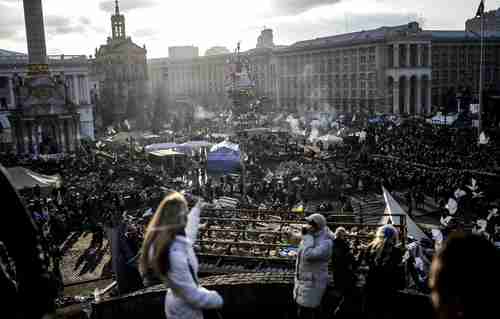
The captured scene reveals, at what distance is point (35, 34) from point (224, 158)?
2399cm

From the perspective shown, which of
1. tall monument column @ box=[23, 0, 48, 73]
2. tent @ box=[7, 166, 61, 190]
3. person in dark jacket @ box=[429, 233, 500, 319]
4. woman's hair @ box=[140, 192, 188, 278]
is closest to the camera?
person in dark jacket @ box=[429, 233, 500, 319]

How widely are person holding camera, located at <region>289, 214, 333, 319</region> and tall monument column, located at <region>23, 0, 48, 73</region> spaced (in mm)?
39604

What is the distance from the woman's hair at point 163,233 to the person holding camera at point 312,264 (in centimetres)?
191

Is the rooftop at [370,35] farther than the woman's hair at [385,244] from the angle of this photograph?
Yes

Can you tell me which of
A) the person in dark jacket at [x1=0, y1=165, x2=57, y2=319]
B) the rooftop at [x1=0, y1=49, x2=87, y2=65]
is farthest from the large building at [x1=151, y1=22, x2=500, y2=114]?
the person in dark jacket at [x1=0, y1=165, x2=57, y2=319]

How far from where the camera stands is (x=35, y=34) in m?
38.9

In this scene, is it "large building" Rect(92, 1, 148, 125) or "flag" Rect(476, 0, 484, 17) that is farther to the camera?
"large building" Rect(92, 1, 148, 125)

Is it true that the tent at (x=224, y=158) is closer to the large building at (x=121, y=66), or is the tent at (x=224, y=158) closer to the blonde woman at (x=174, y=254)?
the blonde woman at (x=174, y=254)

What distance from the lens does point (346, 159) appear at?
27.6 m

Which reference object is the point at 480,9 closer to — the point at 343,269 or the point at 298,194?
the point at 298,194

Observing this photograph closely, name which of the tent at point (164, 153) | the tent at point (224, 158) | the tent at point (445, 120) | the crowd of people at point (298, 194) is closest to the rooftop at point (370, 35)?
the tent at point (445, 120)

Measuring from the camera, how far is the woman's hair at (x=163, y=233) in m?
3.30

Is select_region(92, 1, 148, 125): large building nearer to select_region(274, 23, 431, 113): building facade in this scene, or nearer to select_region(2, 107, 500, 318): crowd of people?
select_region(274, 23, 431, 113): building facade

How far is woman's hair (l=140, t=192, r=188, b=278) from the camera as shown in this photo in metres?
3.30
